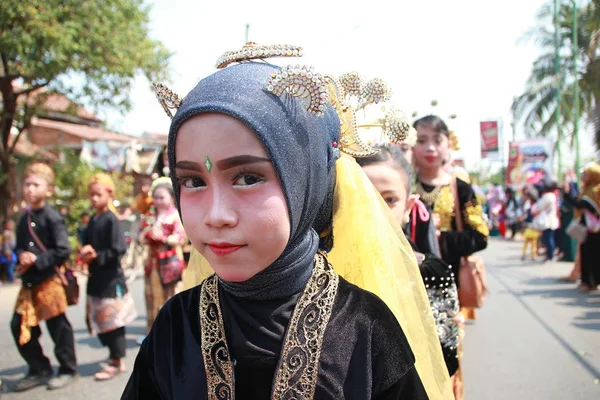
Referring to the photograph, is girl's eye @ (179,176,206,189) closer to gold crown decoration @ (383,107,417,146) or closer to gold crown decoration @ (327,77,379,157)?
gold crown decoration @ (327,77,379,157)

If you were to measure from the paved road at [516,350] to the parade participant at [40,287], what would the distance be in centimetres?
18

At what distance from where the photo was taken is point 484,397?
3.98 meters

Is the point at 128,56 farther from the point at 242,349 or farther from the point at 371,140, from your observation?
the point at 242,349

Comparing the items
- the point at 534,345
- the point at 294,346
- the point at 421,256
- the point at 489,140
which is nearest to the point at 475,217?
the point at 421,256

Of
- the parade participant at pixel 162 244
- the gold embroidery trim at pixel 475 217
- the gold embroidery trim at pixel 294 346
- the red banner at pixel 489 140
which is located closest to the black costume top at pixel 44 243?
the parade participant at pixel 162 244

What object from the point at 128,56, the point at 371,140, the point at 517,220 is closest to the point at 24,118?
the point at 128,56

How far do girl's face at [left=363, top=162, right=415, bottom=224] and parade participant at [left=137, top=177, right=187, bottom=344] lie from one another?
3.39m

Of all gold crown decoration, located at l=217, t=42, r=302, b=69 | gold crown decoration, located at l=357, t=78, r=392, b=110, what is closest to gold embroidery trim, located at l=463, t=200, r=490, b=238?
gold crown decoration, located at l=357, t=78, r=392, b=110

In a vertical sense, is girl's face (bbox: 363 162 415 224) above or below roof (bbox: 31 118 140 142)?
below

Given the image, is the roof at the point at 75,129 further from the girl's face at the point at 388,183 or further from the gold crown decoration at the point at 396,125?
the gold crown decoration at the point at 396,125

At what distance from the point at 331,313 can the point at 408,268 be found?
0.49m

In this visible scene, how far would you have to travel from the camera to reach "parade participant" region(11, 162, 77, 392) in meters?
4.35

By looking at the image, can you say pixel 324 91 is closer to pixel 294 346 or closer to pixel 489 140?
pixel 294 346

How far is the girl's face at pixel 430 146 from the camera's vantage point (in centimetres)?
330
